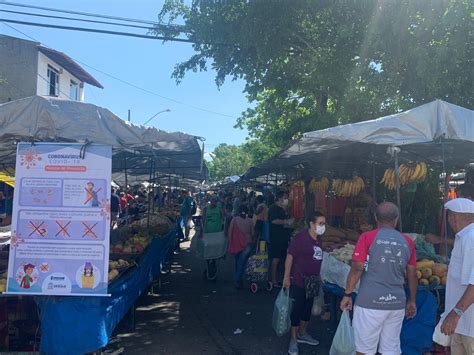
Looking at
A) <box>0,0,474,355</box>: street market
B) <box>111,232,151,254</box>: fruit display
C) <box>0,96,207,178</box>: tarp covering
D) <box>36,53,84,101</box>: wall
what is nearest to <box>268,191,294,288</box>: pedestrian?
<box>0,0,474,355</box>: street market

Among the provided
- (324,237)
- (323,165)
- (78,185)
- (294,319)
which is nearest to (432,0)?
(323,165)

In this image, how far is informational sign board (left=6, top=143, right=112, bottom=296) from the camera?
16.4ft

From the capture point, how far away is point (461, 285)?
379 centimetres

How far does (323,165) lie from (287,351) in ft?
16.3

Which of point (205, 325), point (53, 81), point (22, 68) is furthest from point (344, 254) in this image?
point (53, 81)

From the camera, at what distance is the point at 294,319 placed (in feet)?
19.6

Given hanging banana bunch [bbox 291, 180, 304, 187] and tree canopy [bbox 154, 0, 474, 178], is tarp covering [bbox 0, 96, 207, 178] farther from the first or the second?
hanging banana bunch [bbox 291, 180, 304, 187]

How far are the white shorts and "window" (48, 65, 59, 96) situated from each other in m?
27.2

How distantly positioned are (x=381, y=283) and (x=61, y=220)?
335 centimetres

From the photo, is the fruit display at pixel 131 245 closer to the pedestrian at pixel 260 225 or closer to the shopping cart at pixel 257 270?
the shopping cart at pixel 257 270

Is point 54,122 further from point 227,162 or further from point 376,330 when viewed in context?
point 227,162

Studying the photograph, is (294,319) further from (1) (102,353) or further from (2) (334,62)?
(2) (334,62)

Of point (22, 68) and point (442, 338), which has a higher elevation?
point (22, 68)

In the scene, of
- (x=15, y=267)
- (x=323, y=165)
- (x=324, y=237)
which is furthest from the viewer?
(x=323, y=165)
